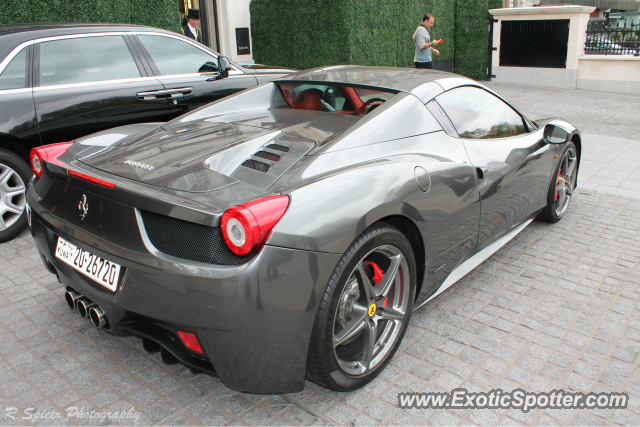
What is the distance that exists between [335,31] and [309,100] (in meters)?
9.50

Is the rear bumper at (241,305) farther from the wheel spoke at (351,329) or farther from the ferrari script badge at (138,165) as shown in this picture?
the ferrari script badge at (138,165)

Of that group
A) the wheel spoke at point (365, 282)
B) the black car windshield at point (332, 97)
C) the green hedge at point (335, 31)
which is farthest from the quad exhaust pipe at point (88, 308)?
the green hedge at point (335, 31)

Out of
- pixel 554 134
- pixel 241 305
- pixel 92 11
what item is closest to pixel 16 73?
pixel 241 305

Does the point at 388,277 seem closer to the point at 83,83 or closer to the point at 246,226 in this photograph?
the point at 246,226

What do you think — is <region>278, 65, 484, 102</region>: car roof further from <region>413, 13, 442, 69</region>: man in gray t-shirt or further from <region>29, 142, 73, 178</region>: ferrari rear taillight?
<region>413, 13, 442, 69</region>: man in gray t-shirt

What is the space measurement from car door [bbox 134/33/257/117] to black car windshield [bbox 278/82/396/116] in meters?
2.10

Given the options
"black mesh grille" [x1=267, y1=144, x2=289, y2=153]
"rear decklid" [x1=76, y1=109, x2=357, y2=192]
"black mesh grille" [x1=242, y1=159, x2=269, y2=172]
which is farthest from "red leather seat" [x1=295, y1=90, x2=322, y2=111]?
"black mesh grille" [x1=242, y1=159, x2=269, y2=172]

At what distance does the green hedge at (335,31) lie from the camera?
12.4 m

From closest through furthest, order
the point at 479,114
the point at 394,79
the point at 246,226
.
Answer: the point at 246,226 → the point at 394,79 → the point at 479,114

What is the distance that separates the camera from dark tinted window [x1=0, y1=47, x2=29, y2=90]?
14.1 ft

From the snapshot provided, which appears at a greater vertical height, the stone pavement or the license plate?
the license plate

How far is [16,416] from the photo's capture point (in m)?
2.34

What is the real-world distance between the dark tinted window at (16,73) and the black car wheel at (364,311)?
138 inches

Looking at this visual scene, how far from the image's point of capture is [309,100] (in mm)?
3594
